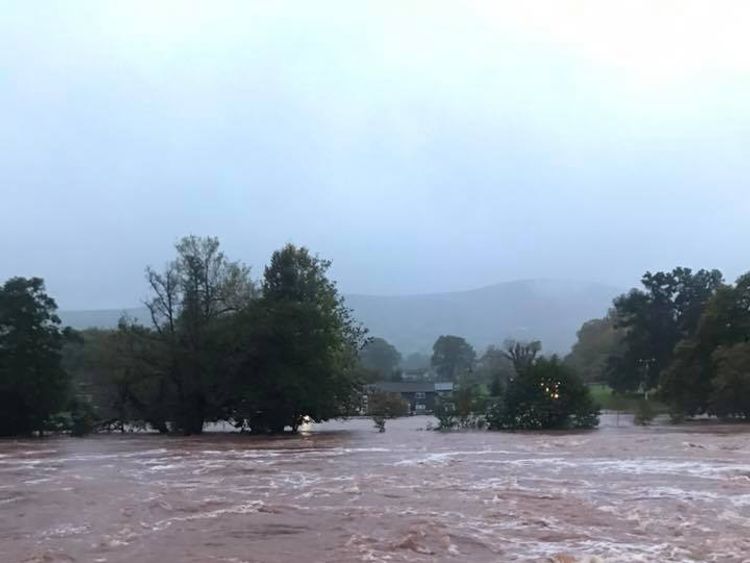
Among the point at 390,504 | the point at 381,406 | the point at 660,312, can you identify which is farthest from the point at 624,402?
the point at 390,504

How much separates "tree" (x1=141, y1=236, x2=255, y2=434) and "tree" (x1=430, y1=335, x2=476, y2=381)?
89422mm

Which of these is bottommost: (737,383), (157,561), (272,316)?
(157,561)

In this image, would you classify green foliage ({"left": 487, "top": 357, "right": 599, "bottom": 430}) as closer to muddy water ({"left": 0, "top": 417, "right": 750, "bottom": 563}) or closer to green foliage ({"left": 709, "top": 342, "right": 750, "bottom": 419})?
green foliage ({"left": 709, "top": 342, "right": 750, "bottom": 419})

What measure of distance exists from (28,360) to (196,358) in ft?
23.7

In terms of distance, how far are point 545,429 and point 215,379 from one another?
14858mm

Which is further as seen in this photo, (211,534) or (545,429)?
(545,429)

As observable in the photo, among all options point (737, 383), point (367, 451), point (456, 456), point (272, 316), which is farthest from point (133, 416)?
point (737, 383)

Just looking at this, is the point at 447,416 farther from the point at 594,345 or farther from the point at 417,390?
the point at 417,390

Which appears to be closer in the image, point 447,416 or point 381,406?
point 447,416

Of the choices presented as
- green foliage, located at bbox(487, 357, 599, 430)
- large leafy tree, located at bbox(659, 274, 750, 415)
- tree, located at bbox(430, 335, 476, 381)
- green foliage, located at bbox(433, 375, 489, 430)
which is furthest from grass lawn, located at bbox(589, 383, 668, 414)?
tree, located at bbox(430, 335, 476, 381)

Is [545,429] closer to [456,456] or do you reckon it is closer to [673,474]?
[456,456]

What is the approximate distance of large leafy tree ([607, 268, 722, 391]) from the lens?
54.8 meters

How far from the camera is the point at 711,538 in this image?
11.4 meters

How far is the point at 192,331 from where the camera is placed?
42.2 m
